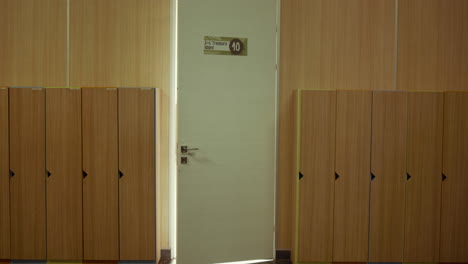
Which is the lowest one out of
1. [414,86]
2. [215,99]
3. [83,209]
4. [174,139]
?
[83,209]

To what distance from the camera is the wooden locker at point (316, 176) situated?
8.49 ft

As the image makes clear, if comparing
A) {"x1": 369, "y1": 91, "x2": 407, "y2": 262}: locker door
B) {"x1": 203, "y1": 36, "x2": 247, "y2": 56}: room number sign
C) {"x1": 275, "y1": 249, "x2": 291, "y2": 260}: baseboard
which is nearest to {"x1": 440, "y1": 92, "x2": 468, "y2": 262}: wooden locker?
{"x1": 369, "y1": 91, "x2": 407, "y2": 262}: locker door

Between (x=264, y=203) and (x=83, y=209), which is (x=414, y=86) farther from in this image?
(x=83, y=209)

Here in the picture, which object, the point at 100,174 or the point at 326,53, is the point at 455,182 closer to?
the point at 326,53

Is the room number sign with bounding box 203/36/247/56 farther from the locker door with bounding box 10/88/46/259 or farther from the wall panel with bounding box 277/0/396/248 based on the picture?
the locker door with bounding box 10/88/46/259

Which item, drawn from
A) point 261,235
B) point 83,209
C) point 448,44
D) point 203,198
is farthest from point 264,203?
point 448,44

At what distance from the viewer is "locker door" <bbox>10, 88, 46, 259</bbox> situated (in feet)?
8.27

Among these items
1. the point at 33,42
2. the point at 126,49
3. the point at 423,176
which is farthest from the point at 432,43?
the point at 33,42

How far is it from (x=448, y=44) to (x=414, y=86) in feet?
1.95

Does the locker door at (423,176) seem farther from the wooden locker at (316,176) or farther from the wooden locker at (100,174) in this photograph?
the wooden locker at (100,174)

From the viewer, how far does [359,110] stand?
102 inches

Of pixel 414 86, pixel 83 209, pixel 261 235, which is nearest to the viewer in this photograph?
pixel 83 209

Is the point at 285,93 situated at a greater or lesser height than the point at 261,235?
greater

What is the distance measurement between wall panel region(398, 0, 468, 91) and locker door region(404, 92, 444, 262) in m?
0.44
